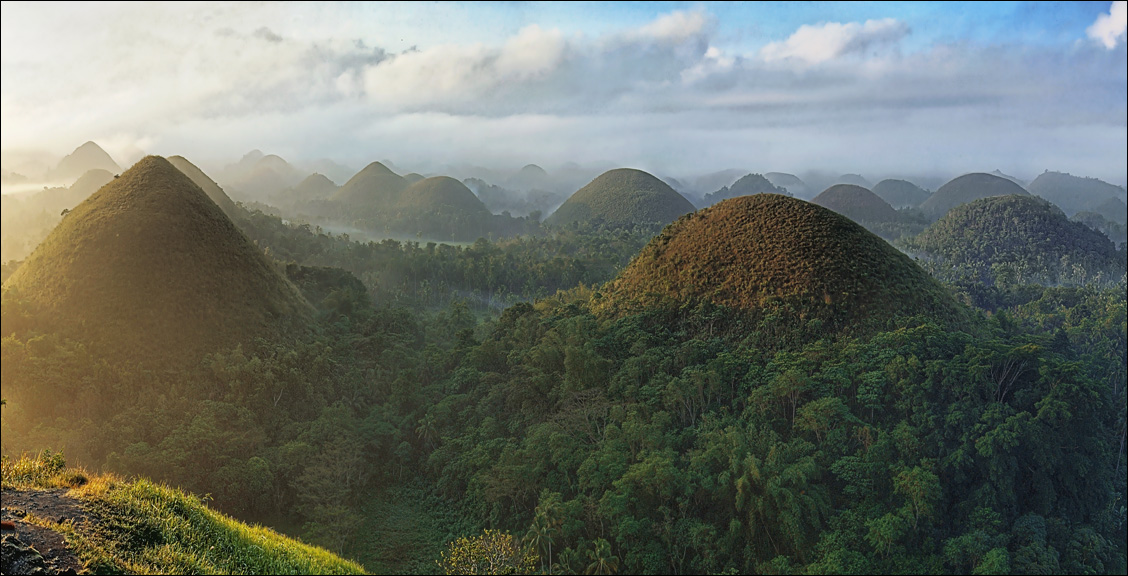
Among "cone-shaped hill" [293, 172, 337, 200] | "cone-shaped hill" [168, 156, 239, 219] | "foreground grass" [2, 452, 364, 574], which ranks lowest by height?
"foreground grass" [2, 452, 364, 574]

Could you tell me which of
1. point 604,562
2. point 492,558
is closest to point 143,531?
point 492,558

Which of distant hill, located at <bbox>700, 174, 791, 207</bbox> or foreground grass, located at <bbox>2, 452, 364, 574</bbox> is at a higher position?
distant hill, located at <bbox>700, 174, 791, 207</bbox>

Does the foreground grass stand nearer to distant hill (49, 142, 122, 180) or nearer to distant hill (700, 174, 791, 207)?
distant hill (49, 142, 122, 180)

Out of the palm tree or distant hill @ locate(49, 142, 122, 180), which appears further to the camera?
the palm tree

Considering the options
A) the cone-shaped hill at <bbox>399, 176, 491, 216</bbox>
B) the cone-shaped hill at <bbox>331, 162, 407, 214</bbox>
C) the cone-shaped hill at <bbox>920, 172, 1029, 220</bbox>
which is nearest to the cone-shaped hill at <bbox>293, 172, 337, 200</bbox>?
the cone-shaped hill at <bbox>331, 162, 407, 214</bbox>

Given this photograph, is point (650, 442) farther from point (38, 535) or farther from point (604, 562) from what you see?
point (38, 535)

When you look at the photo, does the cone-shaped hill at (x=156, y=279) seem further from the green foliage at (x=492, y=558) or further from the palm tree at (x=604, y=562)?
the palm tree at (x=604, y=562)
